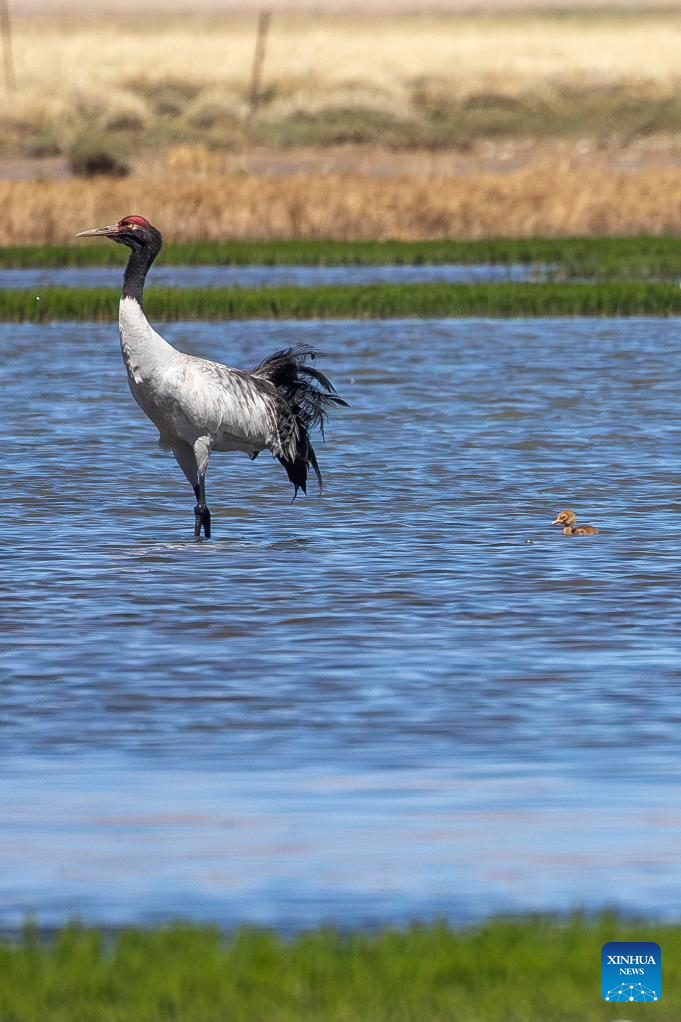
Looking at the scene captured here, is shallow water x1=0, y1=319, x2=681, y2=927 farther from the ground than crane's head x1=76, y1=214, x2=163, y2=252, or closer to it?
closer to it

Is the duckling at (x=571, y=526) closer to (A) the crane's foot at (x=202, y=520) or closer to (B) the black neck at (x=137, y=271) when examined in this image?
(A) the crane's foot at (x=202, y=520)

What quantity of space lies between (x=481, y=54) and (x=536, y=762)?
7453 inches

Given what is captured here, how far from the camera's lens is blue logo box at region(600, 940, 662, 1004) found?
6438mm

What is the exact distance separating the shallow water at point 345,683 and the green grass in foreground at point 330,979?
0.53m

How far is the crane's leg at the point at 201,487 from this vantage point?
1572cm

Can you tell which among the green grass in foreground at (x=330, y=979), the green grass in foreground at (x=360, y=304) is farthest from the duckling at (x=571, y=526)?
the green grass in foreground at (x=360, y=304)

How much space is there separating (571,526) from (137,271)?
3.09 metres

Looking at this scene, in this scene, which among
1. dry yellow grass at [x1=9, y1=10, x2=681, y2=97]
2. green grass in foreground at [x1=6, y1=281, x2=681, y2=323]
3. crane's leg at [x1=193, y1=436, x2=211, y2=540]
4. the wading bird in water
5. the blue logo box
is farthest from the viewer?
dry yellow grass at [x1=9, y1=10, x2=681, y2=97]

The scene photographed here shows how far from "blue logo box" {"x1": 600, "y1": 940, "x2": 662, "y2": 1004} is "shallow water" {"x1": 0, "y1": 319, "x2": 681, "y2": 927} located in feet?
2.51

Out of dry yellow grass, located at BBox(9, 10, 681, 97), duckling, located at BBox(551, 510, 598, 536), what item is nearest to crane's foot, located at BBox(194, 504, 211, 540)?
duckling, located at BBox(551, 510, 598, 536)

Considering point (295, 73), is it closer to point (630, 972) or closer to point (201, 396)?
point (201, 396)

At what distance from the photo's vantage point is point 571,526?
620 inches

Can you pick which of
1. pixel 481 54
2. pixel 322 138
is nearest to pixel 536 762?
pixel 322 138

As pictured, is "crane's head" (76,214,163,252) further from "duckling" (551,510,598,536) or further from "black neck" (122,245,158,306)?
"duckling" (551,510,598,536)
